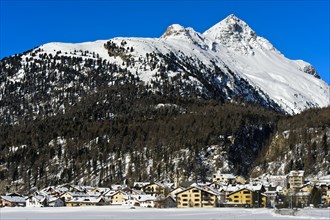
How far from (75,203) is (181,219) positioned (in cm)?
10850

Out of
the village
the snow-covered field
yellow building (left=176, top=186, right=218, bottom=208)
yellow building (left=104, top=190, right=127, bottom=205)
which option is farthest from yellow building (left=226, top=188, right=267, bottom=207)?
the snow-covered field

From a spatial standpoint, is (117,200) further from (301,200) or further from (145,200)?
(301,200)

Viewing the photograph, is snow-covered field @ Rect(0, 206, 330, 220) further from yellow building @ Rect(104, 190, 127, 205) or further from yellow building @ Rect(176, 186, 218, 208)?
yellow building @ Rect(104, 190, 127, 205)

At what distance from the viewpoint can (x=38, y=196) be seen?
18700 centimetres

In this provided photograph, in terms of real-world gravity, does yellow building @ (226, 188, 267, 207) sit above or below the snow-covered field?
above

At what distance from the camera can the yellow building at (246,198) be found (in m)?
180

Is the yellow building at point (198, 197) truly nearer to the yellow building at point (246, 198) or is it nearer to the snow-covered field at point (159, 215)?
the yellow building at point (246, 198)

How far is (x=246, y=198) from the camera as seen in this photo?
182625 millimetres

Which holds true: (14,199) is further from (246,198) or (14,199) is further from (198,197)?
(246,198)

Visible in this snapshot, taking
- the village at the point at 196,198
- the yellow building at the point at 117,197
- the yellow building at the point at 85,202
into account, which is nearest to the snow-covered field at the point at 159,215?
the village at the point at 196,198

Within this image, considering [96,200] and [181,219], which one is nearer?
[181,219]

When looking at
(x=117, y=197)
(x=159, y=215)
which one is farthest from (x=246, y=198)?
(x=159, y=215)

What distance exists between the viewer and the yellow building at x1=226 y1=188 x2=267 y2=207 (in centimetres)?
18000

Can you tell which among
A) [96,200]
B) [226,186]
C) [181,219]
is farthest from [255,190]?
[181,219]
